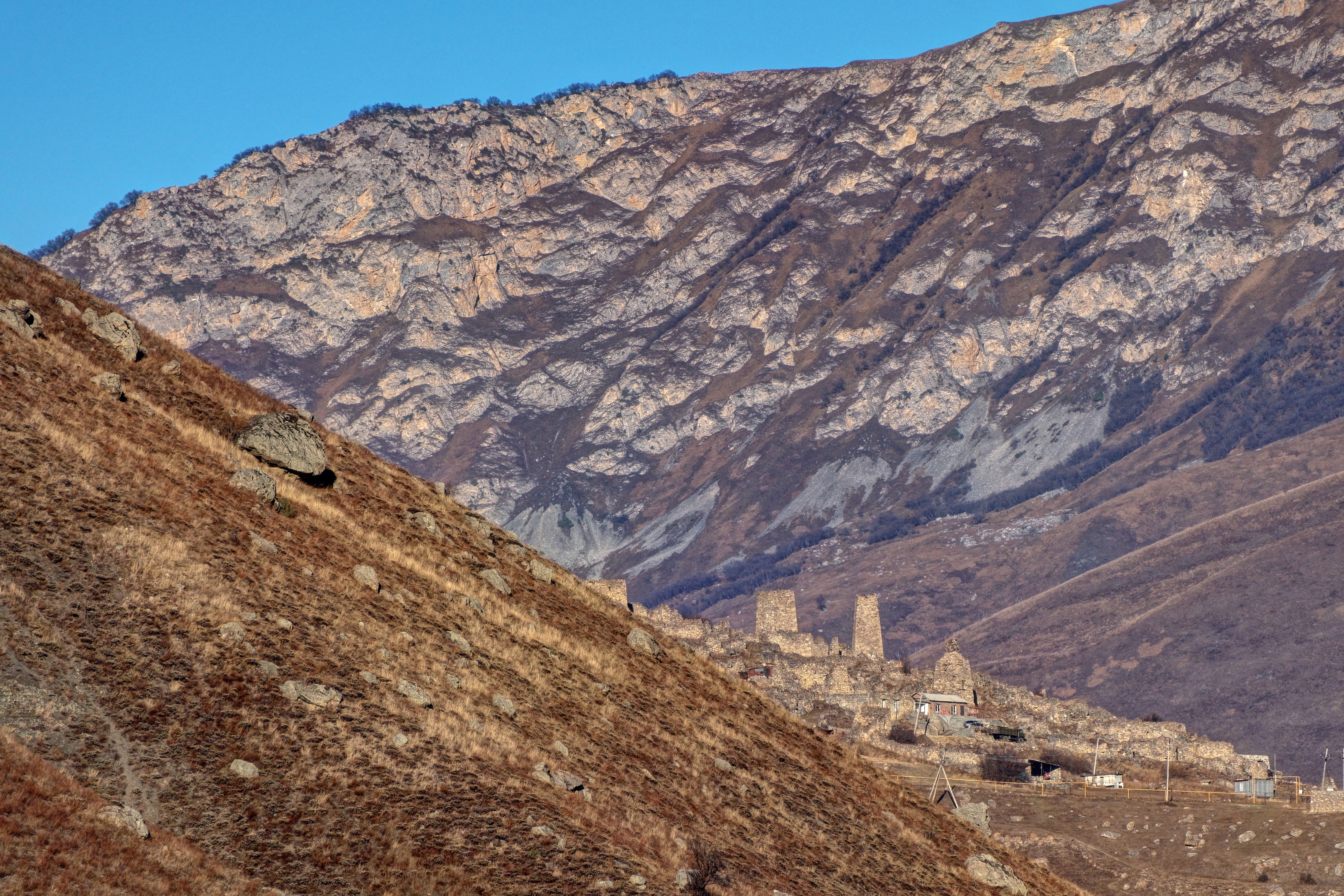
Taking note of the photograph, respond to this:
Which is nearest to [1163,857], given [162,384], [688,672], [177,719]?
[688,672]

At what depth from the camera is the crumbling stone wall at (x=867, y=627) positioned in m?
165

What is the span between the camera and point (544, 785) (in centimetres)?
2483

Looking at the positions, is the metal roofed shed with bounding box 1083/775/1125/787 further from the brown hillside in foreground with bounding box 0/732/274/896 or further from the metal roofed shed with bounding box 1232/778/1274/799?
the brown hillside in foreground with bounding box 0/732/274/896

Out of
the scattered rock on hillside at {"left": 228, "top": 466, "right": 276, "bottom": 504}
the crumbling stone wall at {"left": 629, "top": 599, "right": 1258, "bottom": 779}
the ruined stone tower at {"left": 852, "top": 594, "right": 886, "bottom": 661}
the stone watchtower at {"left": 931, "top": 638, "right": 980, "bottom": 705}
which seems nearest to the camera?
the scattered rock on hillside at {"left": 228, "top": 466, "right": 276, "bottom": 504}

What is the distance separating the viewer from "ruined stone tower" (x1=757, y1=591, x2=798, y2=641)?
159 m

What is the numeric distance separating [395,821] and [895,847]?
587 inches

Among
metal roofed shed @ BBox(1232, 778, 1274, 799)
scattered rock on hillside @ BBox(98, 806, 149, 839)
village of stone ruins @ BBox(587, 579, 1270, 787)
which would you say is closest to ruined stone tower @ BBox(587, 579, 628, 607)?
village of stone ruins @ BBox(587, 579, 1270, 787)

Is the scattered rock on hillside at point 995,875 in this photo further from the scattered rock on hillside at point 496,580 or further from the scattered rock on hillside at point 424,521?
the scattered rock on hillside at point 424,521

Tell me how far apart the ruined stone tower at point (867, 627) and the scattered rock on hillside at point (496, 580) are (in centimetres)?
13147

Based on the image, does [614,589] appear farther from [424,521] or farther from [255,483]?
[255,483]

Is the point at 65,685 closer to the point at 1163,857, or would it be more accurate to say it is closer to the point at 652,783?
the point at 652,783

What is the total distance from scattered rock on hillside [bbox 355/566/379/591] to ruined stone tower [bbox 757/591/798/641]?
420 feet

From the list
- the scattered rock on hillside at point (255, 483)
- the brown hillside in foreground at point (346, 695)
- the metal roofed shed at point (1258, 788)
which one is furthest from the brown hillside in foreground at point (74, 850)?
the metal roofed shed at point (1258, 788)

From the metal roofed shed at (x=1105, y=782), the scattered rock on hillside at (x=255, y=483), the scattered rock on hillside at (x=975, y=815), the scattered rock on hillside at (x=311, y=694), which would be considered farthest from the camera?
the metal roofed shed at (x=1105, y=782)
